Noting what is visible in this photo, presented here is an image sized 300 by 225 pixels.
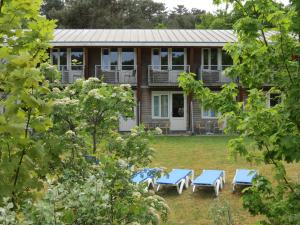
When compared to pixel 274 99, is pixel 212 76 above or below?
below

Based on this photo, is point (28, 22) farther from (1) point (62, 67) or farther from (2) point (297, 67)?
(1) point (62, 67)

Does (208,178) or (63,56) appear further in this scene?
(63,56)

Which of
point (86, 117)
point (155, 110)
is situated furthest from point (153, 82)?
point (86, 117)

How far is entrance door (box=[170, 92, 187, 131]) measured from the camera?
83.9 ft

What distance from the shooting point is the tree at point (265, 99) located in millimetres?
4000

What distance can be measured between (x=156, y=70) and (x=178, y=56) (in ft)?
5.97

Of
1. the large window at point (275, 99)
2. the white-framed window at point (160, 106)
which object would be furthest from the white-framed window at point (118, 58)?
the large window at point (275, 99)

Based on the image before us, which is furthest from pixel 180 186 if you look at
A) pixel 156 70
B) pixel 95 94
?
pixel 156 70

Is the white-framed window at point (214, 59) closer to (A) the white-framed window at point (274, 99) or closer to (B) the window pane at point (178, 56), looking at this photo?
(B) the window pane at point (178, 56)

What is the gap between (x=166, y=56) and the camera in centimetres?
2573

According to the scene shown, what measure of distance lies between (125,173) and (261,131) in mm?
1425

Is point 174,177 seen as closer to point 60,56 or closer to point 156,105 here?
point 156,105

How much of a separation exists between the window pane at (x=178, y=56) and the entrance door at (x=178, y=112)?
1892mm

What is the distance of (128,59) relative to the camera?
25781 mm
